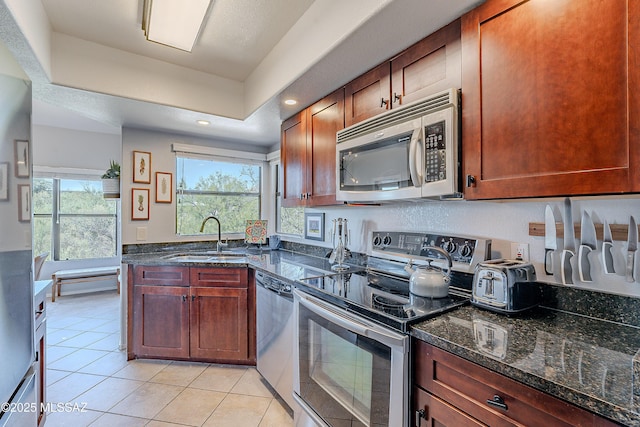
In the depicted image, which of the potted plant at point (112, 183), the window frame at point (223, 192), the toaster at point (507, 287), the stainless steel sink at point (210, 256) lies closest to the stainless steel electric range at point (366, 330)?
the toaster at point (507, 287)

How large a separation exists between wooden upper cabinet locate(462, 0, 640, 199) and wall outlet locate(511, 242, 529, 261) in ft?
1.21

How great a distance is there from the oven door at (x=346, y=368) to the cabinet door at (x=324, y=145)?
0.80 metres

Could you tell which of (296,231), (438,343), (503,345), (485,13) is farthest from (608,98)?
(296,231)

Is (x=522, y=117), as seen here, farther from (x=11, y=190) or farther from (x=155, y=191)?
(x=155, y=191)

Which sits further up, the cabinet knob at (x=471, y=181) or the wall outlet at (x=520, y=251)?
the cabinet knob at (x=471, y=181)

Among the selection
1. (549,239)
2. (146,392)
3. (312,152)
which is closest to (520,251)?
(549,239)

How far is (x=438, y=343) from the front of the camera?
39.1 inches

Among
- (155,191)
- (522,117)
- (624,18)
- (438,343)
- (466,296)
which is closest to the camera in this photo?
(624,18)

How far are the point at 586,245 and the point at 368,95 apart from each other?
1296 millimetres

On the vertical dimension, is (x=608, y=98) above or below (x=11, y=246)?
above

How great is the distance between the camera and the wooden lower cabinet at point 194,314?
2.42 meters

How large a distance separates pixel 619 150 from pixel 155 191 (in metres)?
3.39

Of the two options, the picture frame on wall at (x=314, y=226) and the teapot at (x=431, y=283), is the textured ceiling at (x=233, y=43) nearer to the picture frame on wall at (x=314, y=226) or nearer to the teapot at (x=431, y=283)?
the picture frame on wall at (x=314, y=226)

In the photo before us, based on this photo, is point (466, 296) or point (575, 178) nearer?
point (575, 178)
